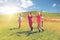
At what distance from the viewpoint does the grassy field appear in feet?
9.30

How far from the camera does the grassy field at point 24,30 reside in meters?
2.83

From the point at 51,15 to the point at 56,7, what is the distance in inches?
5.4

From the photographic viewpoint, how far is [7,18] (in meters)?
2.92

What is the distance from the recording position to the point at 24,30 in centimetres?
289

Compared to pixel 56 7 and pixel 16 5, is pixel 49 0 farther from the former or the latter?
pixel 16 5

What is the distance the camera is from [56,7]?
9.50 feet

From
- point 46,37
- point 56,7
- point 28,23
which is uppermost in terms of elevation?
point 56,7

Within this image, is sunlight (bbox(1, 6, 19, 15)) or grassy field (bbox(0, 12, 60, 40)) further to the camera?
sunlight (bbox(1, 6, 19, 15))

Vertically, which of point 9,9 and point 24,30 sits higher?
point 9,9

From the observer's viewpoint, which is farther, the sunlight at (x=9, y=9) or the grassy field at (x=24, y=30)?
the sunlight at (x=9, y=9)

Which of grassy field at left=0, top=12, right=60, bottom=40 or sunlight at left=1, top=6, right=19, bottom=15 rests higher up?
sunlight at left=1, top=6, right=19, bottom=15

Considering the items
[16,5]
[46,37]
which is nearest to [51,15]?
[46,37]

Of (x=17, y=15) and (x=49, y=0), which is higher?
(x=49, y=0)

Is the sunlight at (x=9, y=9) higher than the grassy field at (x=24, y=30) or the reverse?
higher
